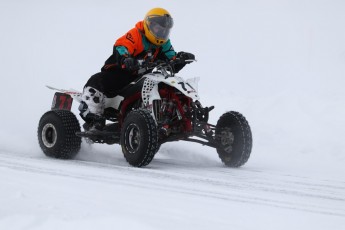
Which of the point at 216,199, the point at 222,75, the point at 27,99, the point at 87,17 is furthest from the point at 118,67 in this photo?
the point at 87,17

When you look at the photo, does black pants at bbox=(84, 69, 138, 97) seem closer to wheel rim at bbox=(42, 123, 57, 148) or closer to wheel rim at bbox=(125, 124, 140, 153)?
wheel rim at bbox=(42, 123, 57, 148)

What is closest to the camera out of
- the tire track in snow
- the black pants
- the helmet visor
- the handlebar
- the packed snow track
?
the packed snow track

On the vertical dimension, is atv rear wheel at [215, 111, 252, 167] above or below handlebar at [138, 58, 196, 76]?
below

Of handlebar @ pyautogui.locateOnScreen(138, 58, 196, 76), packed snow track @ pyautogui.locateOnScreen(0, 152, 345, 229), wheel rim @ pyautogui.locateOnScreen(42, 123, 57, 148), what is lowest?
packed snow track @ pyautogui.locateOnScreen(0, 152, 345, 229)

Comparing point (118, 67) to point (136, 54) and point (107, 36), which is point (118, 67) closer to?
point (136, 54)

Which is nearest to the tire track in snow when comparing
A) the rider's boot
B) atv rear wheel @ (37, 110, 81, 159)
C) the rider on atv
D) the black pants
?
atv rear wheel @ (37, 110, 81, 159)

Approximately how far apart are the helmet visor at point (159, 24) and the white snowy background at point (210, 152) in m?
1.80

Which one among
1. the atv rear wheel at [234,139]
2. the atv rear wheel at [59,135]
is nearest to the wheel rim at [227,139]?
A: the atv rear wheel at [234,139]

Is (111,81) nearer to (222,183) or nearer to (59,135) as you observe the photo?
(59,135)

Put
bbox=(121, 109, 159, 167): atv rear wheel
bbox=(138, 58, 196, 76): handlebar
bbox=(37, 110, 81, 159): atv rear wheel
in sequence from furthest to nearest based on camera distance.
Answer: bbox=(37, 110, 81, 159): atv rear wheel, bbox=(138, 58, 196, 76): handlebar, bbox=(121, 109, 159, 167): atv rear wheel

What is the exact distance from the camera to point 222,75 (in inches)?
780

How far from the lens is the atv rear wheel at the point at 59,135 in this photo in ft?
25.5

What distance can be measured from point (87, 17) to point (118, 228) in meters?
27.7

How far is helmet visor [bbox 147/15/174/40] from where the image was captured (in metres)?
7.58
